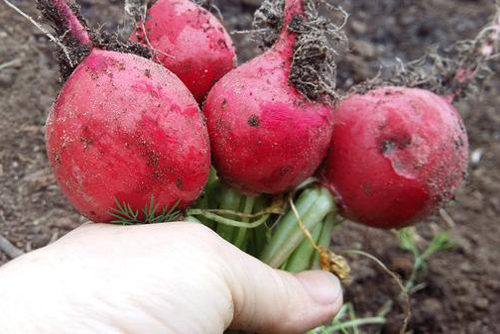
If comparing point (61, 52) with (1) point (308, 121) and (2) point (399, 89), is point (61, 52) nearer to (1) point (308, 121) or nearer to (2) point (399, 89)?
(1) point (308, 121)

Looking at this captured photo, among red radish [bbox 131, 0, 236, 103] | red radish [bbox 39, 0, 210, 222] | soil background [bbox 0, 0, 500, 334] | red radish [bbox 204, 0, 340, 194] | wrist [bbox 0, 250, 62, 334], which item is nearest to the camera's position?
wrist [bbox 0, 250, 62, 334]

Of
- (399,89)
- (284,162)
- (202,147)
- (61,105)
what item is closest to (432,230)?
(399,89)

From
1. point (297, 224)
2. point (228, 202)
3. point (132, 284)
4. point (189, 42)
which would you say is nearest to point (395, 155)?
point (297, 224)

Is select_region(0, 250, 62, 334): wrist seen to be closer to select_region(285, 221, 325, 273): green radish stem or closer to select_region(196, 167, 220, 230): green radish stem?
select_region(196, 167, 220, 230): green radish stem

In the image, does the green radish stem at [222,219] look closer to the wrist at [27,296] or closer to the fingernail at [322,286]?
the fingernail at [322,286]

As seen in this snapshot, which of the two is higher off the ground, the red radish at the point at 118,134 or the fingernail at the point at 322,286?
the red radish at the point at 118,134

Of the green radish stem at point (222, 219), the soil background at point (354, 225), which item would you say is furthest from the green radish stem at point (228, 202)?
the soil background at point (354, 225)

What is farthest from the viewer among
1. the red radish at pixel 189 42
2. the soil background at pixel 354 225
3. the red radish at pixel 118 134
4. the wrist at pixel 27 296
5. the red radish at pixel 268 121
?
the soil background at pixel 354 225

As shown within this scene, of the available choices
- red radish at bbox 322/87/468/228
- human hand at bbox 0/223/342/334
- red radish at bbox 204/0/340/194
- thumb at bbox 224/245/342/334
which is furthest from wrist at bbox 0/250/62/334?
red radish at bbox 322/87/468/228

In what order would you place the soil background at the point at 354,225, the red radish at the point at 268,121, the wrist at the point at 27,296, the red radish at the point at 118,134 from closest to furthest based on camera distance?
the wrist at the point at 27,296 → the red radish at the point at 118,134 → the red radish at the point at 268,121 → the soil background at the point at 354,225
